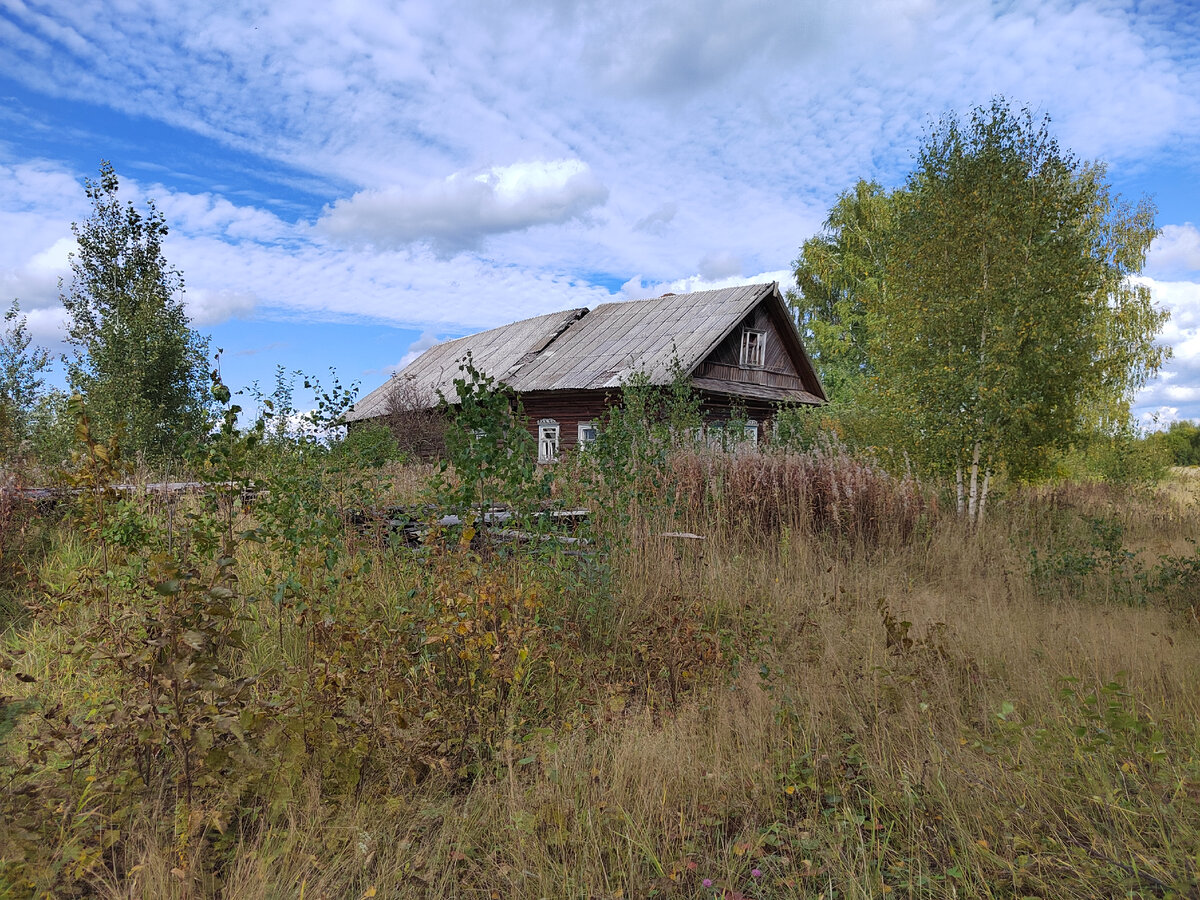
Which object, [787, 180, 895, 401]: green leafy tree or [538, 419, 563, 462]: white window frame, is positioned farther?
[787, 180, 895, 401]: green leafy tree

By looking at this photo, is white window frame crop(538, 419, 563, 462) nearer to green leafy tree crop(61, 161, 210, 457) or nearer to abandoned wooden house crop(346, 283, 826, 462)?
abandoned wooden house crop(346, 283, 826, 462)

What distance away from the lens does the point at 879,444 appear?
38.9ft

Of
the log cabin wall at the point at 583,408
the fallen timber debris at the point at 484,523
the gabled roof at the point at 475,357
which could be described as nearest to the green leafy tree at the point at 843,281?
the log cabin wall at the point at 583,408

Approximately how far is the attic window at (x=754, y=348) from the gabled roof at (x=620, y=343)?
738 mm

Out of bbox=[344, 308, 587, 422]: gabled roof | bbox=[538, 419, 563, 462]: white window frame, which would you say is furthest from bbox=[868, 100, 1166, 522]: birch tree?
bbox=[344, 308, 587, 422]: gabled roof

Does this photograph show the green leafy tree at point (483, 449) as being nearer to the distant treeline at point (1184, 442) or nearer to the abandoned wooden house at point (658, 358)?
the abandoned wooden house at point (658, 358)

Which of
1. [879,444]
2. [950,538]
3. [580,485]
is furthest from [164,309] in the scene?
[950,538]

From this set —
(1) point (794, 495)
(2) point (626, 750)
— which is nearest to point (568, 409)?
(1) point (794, 495)

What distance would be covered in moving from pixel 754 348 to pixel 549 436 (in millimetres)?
5923

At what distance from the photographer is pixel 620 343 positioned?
18703 mm

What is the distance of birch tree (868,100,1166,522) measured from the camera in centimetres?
983

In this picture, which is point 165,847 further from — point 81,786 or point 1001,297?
point 1001,297

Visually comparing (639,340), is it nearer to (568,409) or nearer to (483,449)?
(568,409)

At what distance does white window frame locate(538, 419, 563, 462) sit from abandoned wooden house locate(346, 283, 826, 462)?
0.10 ft
